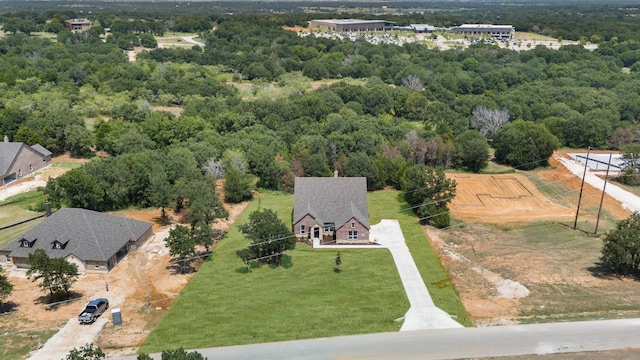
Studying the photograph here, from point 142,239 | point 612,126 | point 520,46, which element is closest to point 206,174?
point 142,239

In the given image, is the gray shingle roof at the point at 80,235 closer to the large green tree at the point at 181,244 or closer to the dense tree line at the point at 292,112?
the large green tree at the point at 181,244

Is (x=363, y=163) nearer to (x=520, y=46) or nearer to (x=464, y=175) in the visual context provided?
(x=464, y=175)

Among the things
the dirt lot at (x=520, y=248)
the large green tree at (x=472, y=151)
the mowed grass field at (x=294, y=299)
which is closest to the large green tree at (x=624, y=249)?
the dirt lot at (x=520, y=248)

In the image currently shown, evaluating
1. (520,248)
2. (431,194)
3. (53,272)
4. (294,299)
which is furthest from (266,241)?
(520,248)

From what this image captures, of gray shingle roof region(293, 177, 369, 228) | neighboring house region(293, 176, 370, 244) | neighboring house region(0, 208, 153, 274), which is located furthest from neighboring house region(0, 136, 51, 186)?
neighboring house region(293, 176, 370, 244)

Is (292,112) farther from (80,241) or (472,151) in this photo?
(80,241)

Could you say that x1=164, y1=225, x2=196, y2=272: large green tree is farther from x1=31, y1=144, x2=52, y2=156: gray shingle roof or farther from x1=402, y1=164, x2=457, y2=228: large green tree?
x1=31, y1=144, x2=52, y2=156: gray shingle roof
